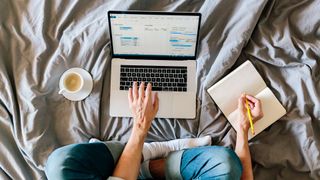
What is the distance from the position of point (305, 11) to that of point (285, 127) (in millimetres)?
357

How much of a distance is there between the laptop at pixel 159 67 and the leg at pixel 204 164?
13 cm

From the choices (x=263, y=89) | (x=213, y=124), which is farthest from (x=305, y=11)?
(x=213, y=124)

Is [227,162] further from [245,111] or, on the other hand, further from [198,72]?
[198,72]

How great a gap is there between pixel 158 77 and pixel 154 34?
0.14m

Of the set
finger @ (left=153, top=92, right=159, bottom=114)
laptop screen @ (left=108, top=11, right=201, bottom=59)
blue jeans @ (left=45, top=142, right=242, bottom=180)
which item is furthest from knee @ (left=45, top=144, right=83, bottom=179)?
laptop screen @ (left=108, top=11, right=201, bottom=59)

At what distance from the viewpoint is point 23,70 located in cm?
125

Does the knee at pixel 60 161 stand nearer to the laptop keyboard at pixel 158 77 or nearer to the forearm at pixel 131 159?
the forearm at pixel 131 159

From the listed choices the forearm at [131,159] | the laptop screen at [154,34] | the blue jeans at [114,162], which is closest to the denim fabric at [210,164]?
the blue jeans at [114,162]

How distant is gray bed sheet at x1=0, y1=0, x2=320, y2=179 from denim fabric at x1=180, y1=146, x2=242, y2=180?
94 mm

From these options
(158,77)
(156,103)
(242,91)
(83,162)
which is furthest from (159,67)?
(83,162)

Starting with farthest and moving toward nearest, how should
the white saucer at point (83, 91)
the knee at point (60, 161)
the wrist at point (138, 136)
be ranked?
the white saucer at point (83, 91) → the wrist at point (138, 136) → the knee at point (60, 161)

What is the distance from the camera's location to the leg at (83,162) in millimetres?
1039

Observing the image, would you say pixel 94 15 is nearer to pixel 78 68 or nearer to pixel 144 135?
pixel 78 68

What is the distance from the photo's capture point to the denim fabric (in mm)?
1075
